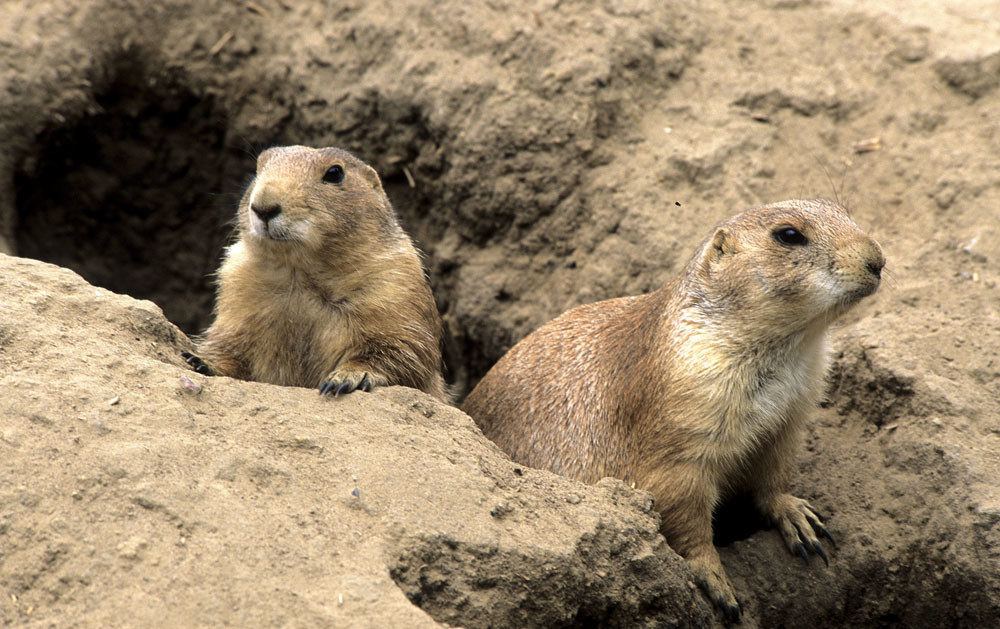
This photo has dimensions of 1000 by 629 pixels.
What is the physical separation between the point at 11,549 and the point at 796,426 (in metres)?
4.00

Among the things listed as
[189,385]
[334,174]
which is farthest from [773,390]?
[189,385]

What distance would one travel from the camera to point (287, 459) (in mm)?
4527

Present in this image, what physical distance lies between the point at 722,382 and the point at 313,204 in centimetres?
245

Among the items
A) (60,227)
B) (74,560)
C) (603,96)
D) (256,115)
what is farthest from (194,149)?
(74,560)

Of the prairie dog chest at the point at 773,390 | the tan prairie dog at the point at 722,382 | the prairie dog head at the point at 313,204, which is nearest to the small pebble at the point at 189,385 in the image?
the prairie dog head at the point at 313,204

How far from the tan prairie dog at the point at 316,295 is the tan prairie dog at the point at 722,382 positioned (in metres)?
1.03

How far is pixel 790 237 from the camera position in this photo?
18.2 ft

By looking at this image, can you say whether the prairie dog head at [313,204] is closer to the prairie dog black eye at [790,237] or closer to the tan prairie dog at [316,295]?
the tan prairie dog at [316,295]

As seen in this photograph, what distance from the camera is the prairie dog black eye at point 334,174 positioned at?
6246 mm

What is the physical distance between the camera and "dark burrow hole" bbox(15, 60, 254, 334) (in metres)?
9.16

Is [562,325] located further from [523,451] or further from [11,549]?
[11,549]

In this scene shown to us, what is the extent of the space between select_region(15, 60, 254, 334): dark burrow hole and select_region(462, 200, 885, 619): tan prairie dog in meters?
4.39

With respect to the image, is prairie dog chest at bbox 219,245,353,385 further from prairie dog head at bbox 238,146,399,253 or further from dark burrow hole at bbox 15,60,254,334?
dark burrow hole at bbox 15,60,254,334

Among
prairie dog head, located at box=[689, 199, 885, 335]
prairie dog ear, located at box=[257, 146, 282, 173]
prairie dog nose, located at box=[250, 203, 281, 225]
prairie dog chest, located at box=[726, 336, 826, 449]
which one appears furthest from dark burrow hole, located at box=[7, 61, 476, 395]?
prairie dog chest, located at box=[726, 336, 826, 449]
